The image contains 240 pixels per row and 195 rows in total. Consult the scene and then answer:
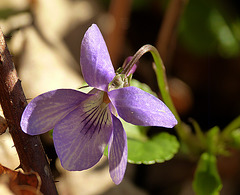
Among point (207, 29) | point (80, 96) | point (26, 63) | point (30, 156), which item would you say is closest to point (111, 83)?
point (80, 96)

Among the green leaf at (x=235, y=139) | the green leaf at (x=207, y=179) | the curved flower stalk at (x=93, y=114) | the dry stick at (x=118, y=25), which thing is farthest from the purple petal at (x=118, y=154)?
the dry stick at (x=118, y=25)

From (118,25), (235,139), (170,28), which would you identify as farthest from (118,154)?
(118,25)

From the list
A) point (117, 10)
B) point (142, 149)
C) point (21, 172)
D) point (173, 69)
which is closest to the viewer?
point (21, 172)

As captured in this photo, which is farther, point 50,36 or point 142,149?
point 50,36

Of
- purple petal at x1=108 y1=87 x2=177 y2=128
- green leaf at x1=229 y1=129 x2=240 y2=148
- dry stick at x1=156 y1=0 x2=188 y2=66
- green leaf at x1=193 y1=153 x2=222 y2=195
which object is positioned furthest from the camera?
dry stick at x1=156 y1=0 x2=188 y2=66

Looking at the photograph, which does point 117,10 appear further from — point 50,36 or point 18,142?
point 18,142

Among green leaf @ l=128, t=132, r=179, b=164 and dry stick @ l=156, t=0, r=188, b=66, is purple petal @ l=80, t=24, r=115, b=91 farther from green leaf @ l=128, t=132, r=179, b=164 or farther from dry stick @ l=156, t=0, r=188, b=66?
dry stick @ l=156, t=0, r=188, b=66

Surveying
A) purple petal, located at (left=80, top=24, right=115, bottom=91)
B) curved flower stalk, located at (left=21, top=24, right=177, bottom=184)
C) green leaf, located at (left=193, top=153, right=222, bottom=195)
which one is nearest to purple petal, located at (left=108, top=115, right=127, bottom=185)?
curved flower stalk, located at (left=21, top=24, right=177, bottom=184)

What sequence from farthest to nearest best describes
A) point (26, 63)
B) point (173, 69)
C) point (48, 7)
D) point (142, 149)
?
point (173, 69) < point (48, 7) < point (26, 63) < point (142, 149)
